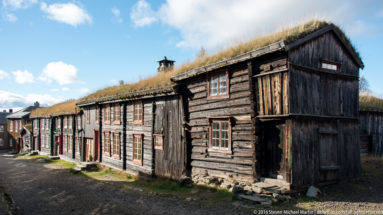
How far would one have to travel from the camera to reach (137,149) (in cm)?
1658

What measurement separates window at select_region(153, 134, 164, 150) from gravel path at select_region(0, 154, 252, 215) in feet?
9.60

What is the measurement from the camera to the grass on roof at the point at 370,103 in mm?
18095

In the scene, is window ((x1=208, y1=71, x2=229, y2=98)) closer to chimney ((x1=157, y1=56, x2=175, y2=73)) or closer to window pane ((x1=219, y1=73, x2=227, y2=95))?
window pane ((x1=219, y1=73, x2=227, y2=95))

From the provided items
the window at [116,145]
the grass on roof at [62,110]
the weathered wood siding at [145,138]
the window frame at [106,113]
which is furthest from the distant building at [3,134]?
the weathered wood siding at [145,138]

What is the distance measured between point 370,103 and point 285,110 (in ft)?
43.8

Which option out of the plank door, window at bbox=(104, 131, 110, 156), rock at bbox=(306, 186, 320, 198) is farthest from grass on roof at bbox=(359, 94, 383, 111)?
window at bbox=(104, 131, 110, 156)

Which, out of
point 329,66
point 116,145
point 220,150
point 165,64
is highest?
point 165,64

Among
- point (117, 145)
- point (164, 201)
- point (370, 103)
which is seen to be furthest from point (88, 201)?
point (370, 103)

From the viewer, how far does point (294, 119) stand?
9.43 metres

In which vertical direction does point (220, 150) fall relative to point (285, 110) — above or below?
below

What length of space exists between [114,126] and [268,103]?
12450 millimetres

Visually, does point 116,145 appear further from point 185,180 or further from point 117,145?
point 185,180

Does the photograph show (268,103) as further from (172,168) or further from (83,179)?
(83,179)

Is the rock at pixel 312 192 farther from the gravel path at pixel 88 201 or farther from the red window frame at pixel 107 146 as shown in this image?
the red window frame at pixel 107 146
